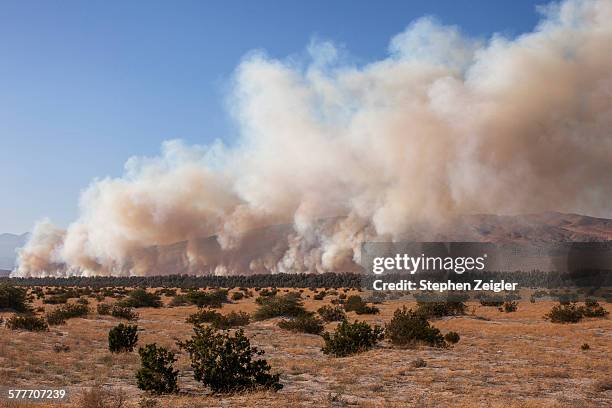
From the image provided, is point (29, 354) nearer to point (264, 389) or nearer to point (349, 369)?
point (264, 389)

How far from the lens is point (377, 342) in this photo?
75.5 ft

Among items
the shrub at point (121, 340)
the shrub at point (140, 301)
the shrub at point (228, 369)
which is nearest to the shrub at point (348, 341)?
the shrub at point (228, 369)

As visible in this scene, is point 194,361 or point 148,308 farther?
point 148,308

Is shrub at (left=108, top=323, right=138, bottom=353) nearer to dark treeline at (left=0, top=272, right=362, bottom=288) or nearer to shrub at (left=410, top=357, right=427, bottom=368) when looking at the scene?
shrub at (left=410, top=357, right=427, bottom=368)

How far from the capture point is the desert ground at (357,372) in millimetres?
12211

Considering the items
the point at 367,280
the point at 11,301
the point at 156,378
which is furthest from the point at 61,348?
the point at 367,280

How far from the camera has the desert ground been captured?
40.1ft

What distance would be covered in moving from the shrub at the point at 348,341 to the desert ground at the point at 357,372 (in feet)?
1.65

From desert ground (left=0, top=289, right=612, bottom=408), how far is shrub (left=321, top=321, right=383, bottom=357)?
0.50 m

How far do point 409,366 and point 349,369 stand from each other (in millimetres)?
2087

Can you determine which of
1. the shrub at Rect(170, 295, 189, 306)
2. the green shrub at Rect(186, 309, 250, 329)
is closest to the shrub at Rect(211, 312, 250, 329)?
the green shrub at Rect(186, 309, 250, 329)

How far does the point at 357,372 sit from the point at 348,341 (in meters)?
4.11

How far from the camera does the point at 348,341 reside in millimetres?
20422

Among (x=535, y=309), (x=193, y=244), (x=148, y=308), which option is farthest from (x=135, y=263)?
(x=535, y=309)
